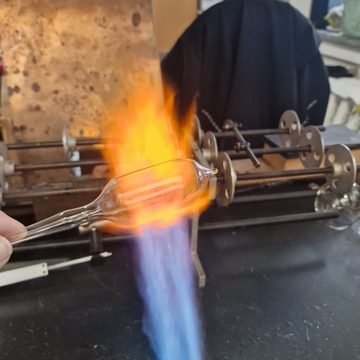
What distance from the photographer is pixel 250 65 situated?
122cm

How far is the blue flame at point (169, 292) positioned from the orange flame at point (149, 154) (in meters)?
0.06

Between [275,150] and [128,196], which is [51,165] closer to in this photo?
[128,196]

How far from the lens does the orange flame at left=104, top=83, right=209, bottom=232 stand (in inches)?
21.9

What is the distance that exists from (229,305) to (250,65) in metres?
0.77

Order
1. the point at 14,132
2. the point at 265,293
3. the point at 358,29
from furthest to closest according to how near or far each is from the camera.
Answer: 1. the point at 358,29
2. the point at 14,132
3. the point at 265,293

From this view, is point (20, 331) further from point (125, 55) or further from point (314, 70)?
point (314, 70)

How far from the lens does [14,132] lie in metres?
1.07

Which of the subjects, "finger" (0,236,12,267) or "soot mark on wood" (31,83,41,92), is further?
"soot mark on wood" (31,83,41,92)

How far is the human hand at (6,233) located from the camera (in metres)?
0.41

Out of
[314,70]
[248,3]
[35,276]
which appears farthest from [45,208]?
[314,70]

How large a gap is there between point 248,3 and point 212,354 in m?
0.97

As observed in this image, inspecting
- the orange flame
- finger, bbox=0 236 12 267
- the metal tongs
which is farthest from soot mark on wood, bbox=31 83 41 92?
finger, bbox=0 236 12 267

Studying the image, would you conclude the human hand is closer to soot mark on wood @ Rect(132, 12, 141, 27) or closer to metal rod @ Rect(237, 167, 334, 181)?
metal rod @ Rect(237, 167, 334, 181)

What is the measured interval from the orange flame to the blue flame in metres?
0.06
